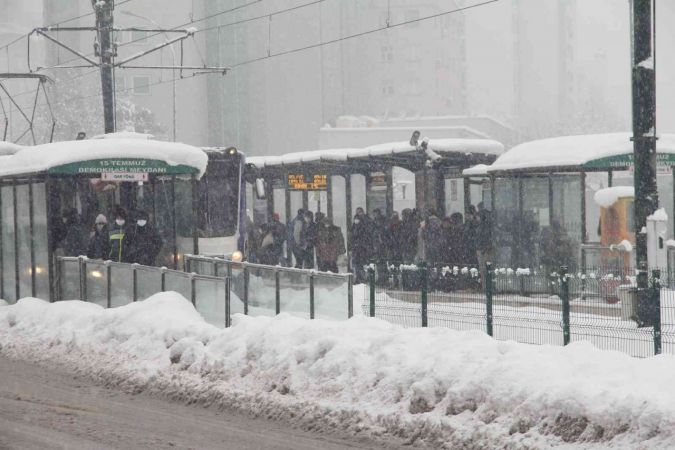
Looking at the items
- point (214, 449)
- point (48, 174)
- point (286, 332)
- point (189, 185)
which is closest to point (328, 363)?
point (286, 332)

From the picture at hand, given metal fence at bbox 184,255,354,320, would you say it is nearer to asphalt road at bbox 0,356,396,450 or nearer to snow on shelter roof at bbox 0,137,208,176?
asphalt road at bbox 0,356,396,450

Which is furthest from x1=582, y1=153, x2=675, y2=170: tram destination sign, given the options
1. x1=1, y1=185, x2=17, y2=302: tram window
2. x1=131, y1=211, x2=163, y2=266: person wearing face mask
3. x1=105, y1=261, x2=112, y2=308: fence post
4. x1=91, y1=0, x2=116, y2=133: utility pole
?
x1=91, y1=0, x2=116, y2=133: utility pole

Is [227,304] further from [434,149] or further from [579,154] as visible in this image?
[434,149]

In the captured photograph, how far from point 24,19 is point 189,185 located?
438ft

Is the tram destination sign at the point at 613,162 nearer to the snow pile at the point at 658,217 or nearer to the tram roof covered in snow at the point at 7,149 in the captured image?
the snow pile at the point at 658,217

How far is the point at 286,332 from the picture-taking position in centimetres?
1238

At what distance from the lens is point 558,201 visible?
2125 centimetres

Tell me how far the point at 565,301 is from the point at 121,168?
9.80m

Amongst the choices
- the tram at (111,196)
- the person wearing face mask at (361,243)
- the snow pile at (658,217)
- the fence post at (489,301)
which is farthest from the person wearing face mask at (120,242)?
the snow pile at (658,217)

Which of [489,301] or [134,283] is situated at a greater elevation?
[134,283]

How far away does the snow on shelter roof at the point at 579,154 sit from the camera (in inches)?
795

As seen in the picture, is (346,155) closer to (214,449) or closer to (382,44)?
(214,449)

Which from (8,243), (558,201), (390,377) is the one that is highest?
(558,201)

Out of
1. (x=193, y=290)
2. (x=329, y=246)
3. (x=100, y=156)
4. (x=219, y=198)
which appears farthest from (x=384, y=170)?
(x=193, y=290)
